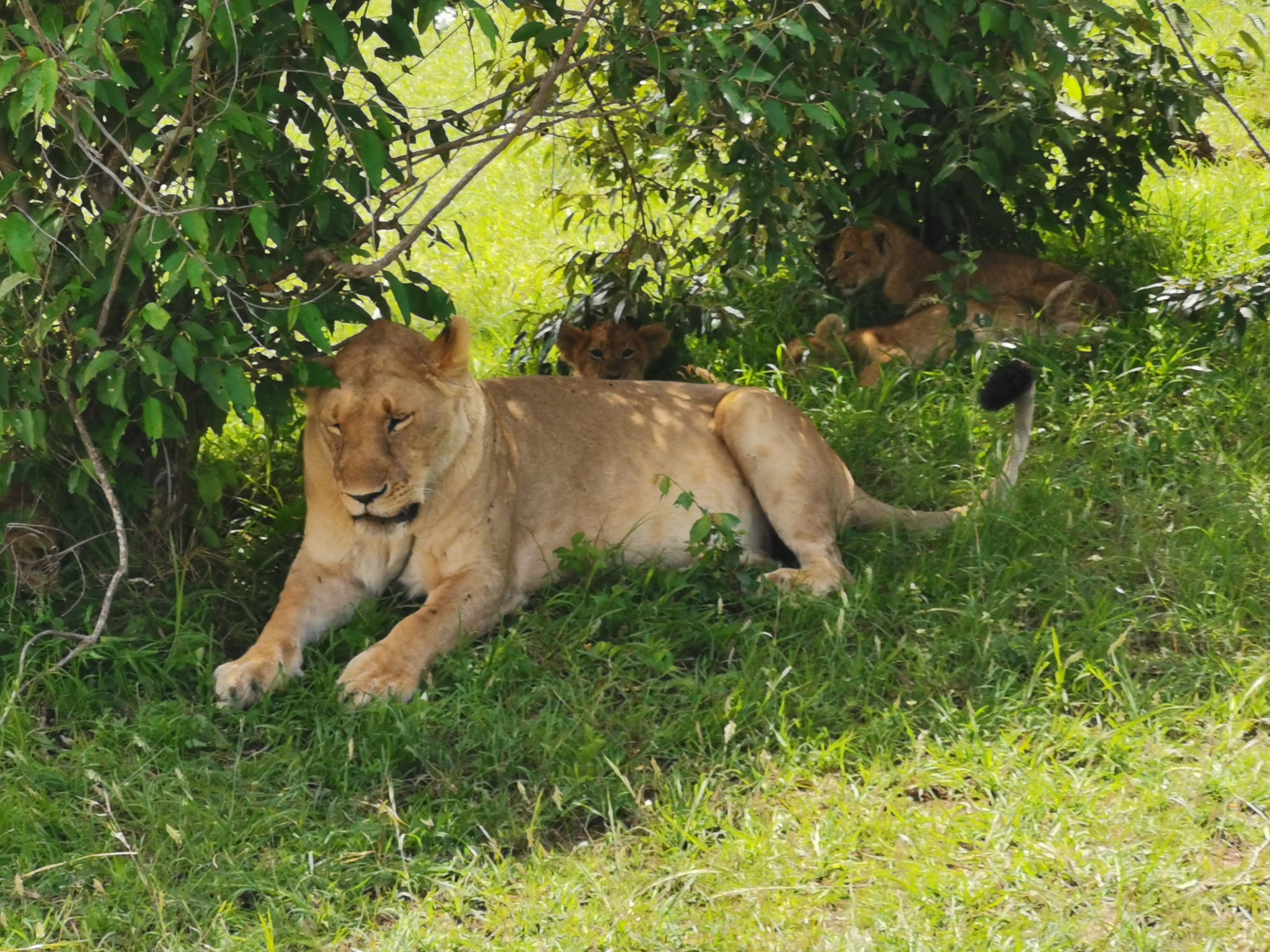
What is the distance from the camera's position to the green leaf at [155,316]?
330 cm

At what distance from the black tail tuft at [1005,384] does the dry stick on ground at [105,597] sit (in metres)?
2.17

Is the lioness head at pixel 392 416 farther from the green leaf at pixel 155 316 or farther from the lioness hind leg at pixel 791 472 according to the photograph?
the lioness hind leg at pixel 791 472

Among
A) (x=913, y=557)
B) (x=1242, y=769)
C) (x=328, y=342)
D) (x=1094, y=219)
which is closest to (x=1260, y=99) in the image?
(x=1094, y=219)

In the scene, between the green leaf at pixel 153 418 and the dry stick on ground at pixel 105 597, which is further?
the dry stick on ground at pixel 105 597

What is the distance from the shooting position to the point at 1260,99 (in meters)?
7.64

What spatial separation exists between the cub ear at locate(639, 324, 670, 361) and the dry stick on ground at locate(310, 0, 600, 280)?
1488 mm

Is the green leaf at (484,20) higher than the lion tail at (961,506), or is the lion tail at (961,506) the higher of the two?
the green leaf at (484,20)

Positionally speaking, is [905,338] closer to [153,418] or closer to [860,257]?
[860,257]

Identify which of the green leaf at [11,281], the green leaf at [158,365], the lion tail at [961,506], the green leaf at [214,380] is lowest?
the lion tail at [961,506]

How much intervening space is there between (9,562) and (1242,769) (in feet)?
9.33

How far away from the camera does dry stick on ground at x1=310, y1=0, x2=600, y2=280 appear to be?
3.60m

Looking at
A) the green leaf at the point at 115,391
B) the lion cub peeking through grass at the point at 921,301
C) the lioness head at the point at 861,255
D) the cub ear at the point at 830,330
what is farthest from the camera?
the lioness head at the point at 861,255

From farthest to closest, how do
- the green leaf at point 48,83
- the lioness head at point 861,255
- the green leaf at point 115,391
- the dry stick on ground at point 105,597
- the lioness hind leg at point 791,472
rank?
the lioness head at point 861,255 → the lioness hind leg at point 791,472 → the dry stick on ground at point 105,597 → the green leaf at point 115,391 → the green leaf at point 48,83

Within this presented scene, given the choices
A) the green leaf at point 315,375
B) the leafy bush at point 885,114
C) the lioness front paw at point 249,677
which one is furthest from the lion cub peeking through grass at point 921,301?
the lioness front paw at point 249,677
